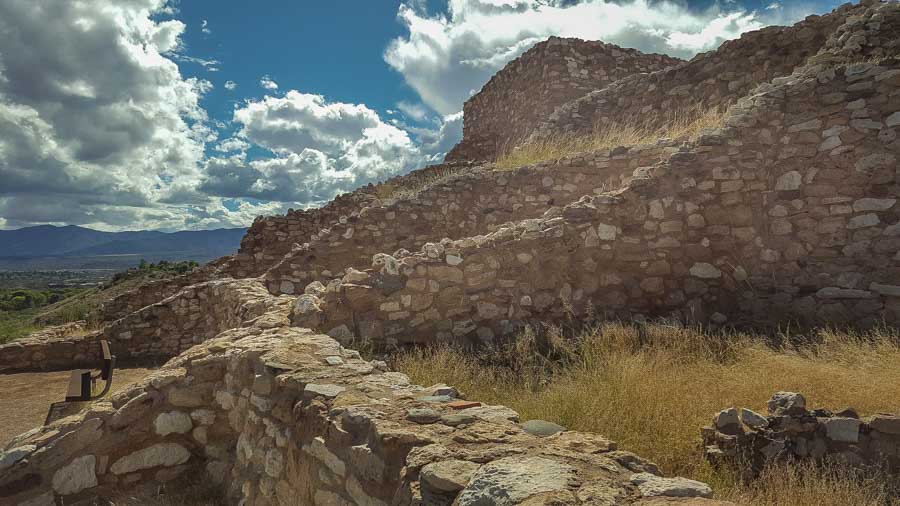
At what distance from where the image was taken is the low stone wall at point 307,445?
79.4 inches

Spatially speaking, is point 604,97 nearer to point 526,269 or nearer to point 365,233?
point 365,233

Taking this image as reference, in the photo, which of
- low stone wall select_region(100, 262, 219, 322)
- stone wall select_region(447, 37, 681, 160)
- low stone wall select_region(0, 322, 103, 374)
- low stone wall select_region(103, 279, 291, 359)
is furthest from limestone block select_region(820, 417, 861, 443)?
low stone wall select_region(100, 262, 219, 322)

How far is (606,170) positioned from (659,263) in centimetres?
295

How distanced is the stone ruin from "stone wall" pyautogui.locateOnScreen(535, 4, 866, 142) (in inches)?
2.0

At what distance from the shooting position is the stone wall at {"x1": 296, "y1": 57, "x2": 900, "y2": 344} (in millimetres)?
5684

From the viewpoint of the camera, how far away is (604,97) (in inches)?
497

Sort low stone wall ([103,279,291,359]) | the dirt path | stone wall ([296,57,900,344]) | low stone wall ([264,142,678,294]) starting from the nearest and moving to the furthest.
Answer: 1. stone wall ([296,57,900,344])
2. the dirt path
3. low stone wall ([264,142,678,294])
4. low stone wall ([103,279,291,359])

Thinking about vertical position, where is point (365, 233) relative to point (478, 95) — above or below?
below

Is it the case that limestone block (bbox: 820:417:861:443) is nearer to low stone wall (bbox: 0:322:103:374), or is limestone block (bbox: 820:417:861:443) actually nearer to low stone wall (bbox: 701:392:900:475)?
low stone wall (bbox: 701:392:900:475)

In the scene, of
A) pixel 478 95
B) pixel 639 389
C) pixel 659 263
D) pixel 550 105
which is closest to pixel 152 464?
pixel 639 389

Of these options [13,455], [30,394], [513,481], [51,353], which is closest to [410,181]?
[51,353]

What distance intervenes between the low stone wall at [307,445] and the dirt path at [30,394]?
379cm

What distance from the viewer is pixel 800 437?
3.51 meters

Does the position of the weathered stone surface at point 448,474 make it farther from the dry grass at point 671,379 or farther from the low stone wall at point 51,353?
the low stone wall at point 51,353
